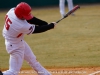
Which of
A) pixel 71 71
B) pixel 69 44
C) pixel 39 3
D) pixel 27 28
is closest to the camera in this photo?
pixel 27 28

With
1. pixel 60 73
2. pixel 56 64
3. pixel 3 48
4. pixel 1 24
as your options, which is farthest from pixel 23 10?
pixel 1 24

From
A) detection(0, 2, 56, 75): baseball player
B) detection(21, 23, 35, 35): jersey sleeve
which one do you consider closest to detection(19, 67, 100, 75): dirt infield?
detection(0, 2, 56, 75): baseball player

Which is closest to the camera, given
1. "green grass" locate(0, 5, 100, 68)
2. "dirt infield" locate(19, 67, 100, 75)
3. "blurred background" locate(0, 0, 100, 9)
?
"dirt infield" locate(19, 67, 100, 75)

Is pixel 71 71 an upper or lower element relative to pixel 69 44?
upper

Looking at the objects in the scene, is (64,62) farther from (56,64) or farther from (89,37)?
(89,37)

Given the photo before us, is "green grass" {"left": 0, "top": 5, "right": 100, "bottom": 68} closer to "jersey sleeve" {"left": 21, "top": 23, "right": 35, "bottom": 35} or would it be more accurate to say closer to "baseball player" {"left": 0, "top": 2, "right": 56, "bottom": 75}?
"baseball player" {"left": 0, "top": 2, "right": 56, "bottom": 75}

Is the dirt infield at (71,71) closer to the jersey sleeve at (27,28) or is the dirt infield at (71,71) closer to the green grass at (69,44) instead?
the green grass at (69,44)

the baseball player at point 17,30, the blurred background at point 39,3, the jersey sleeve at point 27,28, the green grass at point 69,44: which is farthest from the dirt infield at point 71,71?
the blurred background at point 39,3

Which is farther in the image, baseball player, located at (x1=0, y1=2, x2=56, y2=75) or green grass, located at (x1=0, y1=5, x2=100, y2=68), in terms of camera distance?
green grass, located at (x1=0, y1=5, x2=100, y2=68)

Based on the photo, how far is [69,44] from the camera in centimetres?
1045

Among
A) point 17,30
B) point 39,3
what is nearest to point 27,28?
point 17,30

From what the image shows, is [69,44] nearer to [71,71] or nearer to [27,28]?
[71,71]

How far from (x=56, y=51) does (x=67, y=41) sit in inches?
47.2

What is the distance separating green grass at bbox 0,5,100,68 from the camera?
345 inches
